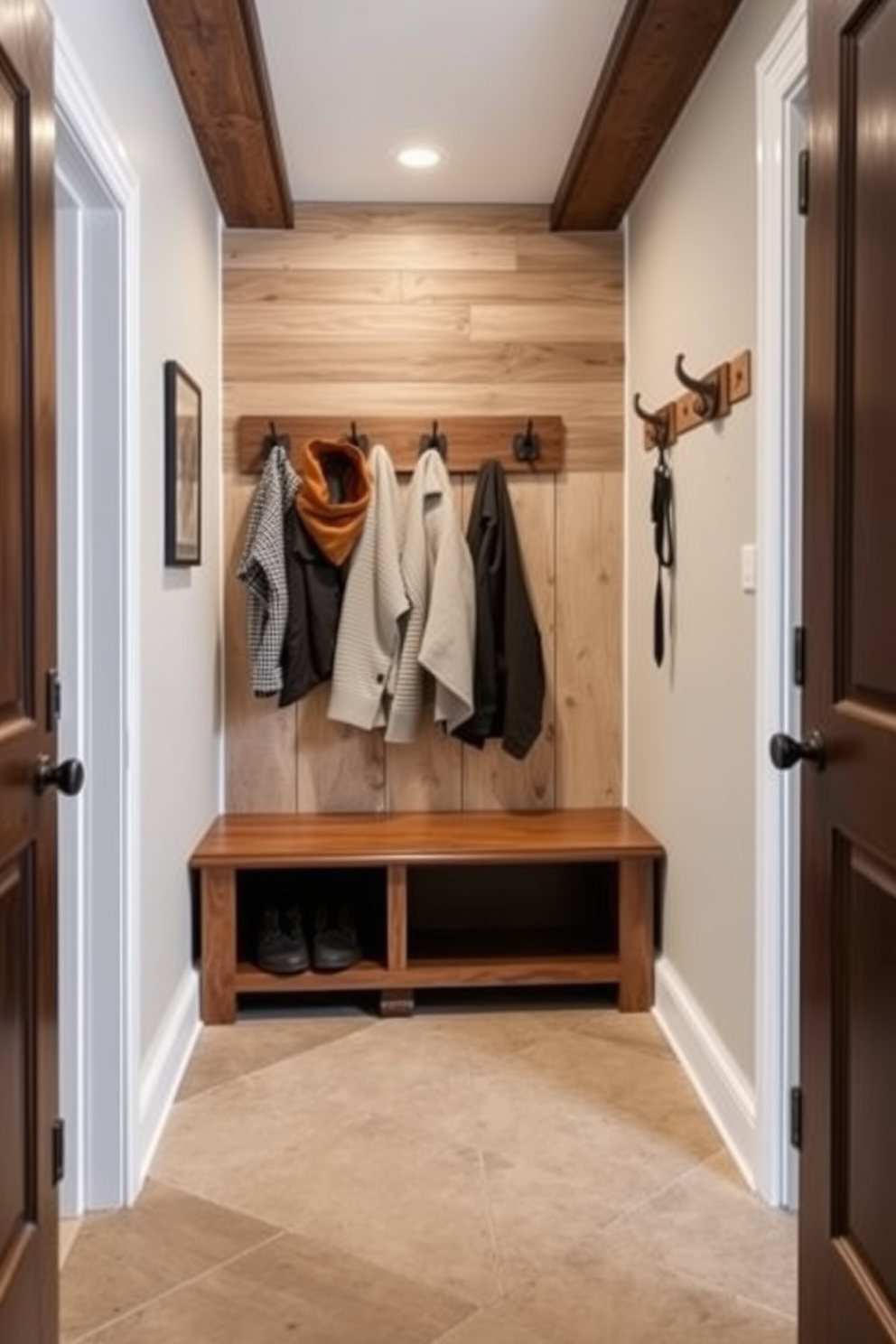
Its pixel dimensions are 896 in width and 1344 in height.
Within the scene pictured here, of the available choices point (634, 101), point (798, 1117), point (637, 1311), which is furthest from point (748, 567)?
point (637, 1311)

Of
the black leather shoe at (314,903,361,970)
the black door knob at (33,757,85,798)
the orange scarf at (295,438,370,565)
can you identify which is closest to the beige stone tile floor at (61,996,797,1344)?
the black leather shoe at (314,903,361,970)

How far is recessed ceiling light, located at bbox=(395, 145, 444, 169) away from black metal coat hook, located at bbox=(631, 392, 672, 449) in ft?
3.00

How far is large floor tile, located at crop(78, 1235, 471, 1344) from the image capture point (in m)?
1.74

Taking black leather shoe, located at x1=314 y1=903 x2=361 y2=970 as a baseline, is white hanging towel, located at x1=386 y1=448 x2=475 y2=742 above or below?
above

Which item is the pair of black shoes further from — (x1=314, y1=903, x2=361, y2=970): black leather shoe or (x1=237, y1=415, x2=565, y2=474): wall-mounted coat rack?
(x1=237, y1=415, x2=565, y2=474): wall-mounted coat rack

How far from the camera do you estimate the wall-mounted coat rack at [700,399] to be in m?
2.33

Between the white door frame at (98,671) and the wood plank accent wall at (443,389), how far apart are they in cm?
140

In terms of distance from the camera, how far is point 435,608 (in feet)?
10.9

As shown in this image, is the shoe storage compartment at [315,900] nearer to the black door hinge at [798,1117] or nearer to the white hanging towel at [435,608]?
the white hanging towel at [435,608]

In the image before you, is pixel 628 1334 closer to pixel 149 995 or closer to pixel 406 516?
pixel 149 995

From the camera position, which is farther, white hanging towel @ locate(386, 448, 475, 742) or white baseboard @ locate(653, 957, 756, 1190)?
white hanging towel @ locate(386, 448, 475, 742)

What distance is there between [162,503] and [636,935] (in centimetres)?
170

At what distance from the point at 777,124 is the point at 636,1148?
79.4 inches

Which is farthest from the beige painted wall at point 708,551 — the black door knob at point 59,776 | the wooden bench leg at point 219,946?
the black door knob at point 59,776
